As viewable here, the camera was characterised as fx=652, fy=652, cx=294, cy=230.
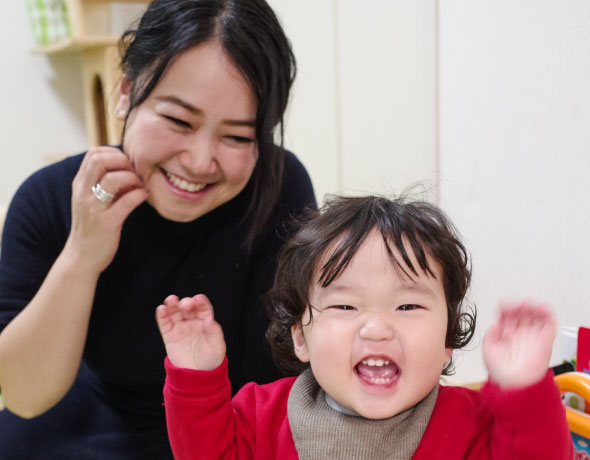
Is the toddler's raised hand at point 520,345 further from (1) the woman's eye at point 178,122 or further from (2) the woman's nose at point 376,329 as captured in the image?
(1) the woman's eye at point 178,122

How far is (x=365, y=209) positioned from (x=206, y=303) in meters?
0.25

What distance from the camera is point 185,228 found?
1.20m

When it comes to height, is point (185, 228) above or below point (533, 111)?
below

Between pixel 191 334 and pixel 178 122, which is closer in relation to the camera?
pixel 191 334

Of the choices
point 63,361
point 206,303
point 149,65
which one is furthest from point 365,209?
point 63,361

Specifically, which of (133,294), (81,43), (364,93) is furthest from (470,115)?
(81,43)

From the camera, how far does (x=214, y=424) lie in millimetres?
831

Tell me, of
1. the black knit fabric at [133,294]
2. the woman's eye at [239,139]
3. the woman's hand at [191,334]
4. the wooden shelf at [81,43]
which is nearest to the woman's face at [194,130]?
the woman's eye at [239,139]

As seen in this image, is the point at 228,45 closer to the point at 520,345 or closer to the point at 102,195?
the point at 102,195

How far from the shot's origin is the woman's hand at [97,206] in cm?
106

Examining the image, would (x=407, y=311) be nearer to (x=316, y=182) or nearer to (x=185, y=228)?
(x=185, y=228)

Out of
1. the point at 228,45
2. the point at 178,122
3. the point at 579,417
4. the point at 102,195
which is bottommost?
the point at 579,417

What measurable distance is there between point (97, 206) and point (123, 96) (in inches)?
8.0

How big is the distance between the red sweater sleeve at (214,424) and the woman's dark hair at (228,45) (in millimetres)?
433
